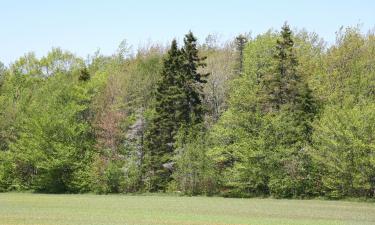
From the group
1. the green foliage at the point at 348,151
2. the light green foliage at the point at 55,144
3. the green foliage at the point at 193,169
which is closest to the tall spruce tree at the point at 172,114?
the green foliage at the point at 193,169

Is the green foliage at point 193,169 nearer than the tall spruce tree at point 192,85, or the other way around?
the green foliage at point 193,169

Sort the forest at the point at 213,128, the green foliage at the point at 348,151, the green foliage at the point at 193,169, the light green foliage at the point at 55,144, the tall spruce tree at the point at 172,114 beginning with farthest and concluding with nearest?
the light green foliage at the point at 55,144
the tall spruce tree at the point at 172,114
the green foliage at the point at 193,169
the forest at the point at 213,128
the green foliage at the point at 348,151

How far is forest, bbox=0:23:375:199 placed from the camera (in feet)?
194

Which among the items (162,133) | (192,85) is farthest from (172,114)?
(192,85)

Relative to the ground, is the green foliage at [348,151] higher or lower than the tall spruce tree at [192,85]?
lower

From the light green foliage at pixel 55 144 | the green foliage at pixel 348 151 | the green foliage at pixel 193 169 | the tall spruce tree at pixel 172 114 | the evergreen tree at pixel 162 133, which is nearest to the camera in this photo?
the green foliage at pixel 348 151

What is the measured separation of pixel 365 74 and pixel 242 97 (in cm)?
1524

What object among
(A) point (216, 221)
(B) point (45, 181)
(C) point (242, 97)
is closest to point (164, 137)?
(C) point (242, 97)

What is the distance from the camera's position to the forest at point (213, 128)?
59.0 m

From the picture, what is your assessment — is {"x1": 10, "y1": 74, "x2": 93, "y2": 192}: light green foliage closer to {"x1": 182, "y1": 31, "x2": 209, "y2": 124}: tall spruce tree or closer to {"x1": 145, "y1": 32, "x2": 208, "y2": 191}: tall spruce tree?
{"x1": 145, "y1": 32, "x2": 208, "y2": 191}: tall spruce tree

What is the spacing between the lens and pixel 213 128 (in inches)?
2618

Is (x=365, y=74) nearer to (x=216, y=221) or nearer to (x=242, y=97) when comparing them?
(x=242, y=97)

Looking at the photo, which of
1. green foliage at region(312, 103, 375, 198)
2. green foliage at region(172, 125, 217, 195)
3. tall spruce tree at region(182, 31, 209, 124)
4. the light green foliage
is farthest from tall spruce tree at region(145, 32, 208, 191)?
green foliage at region(312, 103, 375, 198)

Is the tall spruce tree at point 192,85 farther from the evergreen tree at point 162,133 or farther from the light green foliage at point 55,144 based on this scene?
the light green foliage at point 55,144
